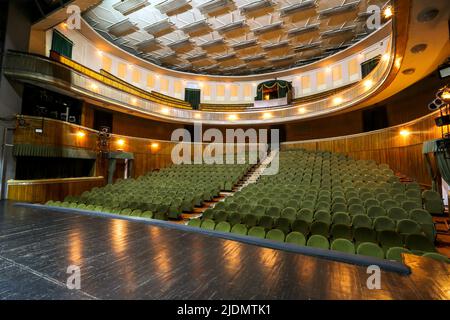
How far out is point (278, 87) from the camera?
1360cm

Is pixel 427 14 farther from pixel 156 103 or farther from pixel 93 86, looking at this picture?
pixel 156 103

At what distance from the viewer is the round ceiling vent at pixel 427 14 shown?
3367mm

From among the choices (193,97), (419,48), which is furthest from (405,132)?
(193,97)

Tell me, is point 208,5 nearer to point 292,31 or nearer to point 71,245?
point 292,31

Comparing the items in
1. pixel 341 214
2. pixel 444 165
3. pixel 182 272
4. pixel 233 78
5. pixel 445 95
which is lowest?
pixel 182 272

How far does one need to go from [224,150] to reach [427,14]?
10.7m

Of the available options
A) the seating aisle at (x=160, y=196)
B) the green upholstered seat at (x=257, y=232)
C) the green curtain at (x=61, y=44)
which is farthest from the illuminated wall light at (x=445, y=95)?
the green curtain at (x=61, y=44)

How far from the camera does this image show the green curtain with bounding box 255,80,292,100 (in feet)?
43.9

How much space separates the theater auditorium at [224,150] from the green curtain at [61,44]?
0.05 meters

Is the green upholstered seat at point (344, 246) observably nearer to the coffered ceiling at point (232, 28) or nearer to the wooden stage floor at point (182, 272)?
the wooden stage floor at point (182, 272)

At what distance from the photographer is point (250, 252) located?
223 cm

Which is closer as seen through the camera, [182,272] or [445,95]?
[182,272]

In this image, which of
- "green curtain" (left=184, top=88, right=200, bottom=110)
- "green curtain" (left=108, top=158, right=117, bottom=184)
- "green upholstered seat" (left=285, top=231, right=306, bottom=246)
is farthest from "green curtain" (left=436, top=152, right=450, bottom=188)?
"green curtain" (left=184, top=88, right=200, bottom=110)

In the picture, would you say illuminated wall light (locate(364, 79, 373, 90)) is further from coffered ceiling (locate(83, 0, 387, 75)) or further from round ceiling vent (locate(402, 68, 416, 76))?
coffered ceiling (locate(83, 0, 387, 75))
